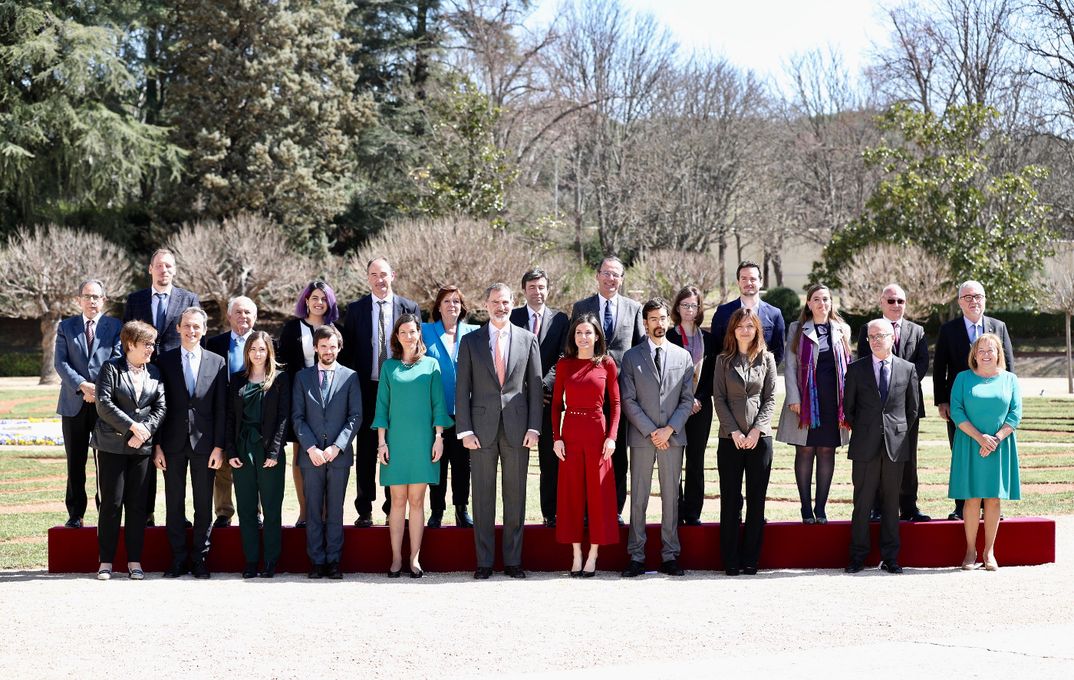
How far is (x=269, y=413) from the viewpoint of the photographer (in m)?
8.62

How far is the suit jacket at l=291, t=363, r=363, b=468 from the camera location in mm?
8680

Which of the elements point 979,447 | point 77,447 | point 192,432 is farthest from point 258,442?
Result: point 979,447

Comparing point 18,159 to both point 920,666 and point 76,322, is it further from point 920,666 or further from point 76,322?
point 920,666

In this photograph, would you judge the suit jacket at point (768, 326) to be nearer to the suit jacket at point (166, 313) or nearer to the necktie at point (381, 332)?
the necktie at point (381, 332)

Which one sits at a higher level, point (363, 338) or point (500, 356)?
point (363, 338)

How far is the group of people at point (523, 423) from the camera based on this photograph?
339 inches

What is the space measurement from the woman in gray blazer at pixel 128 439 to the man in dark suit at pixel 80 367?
2.13ft

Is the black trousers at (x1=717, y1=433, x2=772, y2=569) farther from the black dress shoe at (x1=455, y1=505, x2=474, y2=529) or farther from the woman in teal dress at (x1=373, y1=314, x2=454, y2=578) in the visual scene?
the woman in teal dress at (x1=373, y1=314, x2=454, y2=578)

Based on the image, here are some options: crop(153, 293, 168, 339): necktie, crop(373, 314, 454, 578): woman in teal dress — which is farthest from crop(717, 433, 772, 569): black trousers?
crop(153, 293, 168, 339): necktie

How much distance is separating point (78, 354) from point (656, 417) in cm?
454

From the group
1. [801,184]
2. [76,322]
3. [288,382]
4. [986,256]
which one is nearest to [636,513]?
[288,382]

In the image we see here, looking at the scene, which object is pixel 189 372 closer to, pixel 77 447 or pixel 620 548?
pixel 77 447

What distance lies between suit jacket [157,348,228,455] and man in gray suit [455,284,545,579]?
5.71 feet

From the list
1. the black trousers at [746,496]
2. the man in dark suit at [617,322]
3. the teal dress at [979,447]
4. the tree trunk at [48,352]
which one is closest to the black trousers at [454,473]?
the man in dark suit at [617,322]
